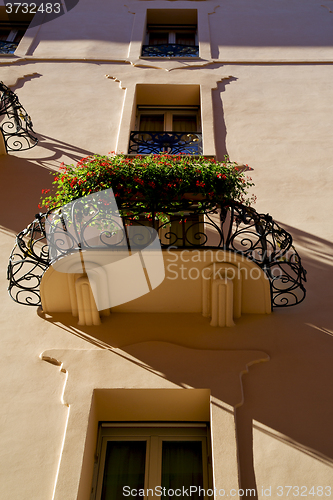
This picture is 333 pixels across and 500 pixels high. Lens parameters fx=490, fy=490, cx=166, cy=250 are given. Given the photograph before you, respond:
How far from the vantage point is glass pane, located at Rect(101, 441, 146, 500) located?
5023 millimetres

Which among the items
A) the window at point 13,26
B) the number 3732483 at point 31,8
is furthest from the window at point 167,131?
the window at point 13,26

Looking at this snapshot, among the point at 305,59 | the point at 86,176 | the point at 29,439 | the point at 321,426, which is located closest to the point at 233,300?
the point at 321,426

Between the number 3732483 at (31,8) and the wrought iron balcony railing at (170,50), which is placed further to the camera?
the number 3732483 at (31,8)

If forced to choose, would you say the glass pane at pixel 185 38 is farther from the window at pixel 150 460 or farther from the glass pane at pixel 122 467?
the glass pane at pixel 122 467

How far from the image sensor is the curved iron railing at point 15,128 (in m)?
8.50

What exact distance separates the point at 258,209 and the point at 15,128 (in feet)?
15.7

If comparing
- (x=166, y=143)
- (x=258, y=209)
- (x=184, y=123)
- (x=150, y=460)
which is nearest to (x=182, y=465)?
(x=150, y=460)

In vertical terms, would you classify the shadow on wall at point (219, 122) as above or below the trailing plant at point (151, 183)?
above

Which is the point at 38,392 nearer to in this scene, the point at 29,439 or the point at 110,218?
the point at 29,439

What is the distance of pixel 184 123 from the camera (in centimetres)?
1016

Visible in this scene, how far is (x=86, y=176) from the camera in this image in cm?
554

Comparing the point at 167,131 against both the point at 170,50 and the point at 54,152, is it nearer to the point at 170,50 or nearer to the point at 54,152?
the point at 54,152

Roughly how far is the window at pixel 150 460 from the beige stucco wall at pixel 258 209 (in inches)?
11.1

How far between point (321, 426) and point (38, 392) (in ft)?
9.77
